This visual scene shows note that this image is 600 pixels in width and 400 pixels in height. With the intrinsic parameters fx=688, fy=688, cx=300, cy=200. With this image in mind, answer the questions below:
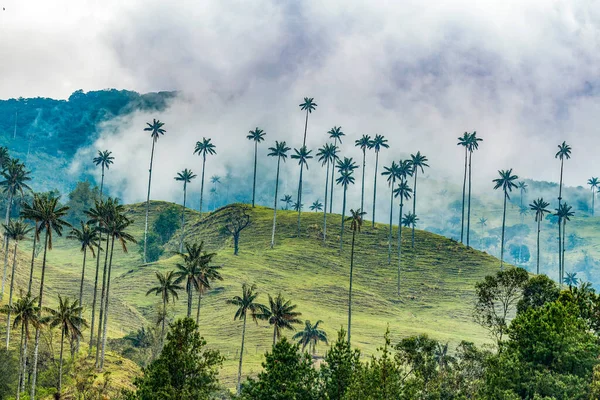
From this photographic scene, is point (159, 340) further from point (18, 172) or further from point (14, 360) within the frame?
point (18, 172)

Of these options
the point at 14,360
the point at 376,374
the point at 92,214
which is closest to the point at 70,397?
the point at 14,360

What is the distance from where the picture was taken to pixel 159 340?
102 m

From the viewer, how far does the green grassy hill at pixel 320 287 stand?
131 metres

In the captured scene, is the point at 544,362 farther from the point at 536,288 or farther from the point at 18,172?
the point at 18,172

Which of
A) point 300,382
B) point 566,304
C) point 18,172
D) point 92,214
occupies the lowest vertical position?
point 300,382

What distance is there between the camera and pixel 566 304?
205 ft

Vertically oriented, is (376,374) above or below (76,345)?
above

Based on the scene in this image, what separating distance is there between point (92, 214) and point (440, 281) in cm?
10395

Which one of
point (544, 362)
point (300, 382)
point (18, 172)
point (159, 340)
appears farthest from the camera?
point (18, 172)

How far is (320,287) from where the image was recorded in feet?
528

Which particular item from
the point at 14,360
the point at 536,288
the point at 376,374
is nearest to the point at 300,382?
the point at 376,374

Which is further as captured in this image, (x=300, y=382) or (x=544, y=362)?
(x=544, y=362)

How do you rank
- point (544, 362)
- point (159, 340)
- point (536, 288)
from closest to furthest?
point (544, 362)
point (536, 288)
point (159, 340)

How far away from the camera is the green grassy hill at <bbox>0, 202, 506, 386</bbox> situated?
131 metres
